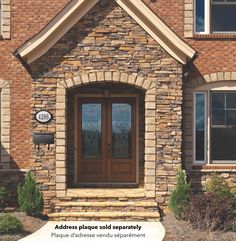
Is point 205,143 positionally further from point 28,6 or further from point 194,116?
point 28,6

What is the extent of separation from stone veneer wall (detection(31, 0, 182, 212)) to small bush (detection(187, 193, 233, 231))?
1.43 meters

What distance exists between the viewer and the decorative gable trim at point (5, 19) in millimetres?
11836

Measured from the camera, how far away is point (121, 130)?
12438mm

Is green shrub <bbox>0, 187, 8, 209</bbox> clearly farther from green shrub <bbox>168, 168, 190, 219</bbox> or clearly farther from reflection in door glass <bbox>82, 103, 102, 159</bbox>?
green shrub <bbox>168, 168, 190, 219</bbox>

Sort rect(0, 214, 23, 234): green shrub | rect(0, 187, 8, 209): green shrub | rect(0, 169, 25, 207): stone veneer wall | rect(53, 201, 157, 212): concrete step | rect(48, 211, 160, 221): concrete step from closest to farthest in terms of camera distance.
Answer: rect(0, 214, 23, 234): green shrub < rect(48, 211, 160, 221): concrete step < rect(53, 201, 157, 212): concrete step < rect(0, 187, 8, 209): green shrub < rect(0, 169, 25, 207): stone veneer wall

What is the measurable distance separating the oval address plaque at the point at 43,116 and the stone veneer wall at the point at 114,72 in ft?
0.37

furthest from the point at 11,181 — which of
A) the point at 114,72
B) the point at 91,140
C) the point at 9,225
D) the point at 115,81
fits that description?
the point at 114,72

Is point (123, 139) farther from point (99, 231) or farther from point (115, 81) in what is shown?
point (99, 231)

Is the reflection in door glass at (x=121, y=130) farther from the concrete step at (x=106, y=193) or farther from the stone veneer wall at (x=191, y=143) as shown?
the stone veneer wall at (x=191, y=143)

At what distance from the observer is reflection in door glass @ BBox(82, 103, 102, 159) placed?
1241cm

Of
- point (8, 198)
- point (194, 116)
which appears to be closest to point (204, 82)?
point (194, 116)

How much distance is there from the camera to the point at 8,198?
451 inches

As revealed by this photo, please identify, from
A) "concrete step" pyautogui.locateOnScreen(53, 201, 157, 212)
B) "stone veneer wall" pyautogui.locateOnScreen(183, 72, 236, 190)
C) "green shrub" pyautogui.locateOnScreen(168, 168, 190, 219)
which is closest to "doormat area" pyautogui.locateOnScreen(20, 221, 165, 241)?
"concrete step" pyautogui.locateOnScreen(53, 201, 157, 212)

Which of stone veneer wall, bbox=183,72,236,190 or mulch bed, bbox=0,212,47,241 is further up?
stone veneer wall, bbox=183,72,236,190
